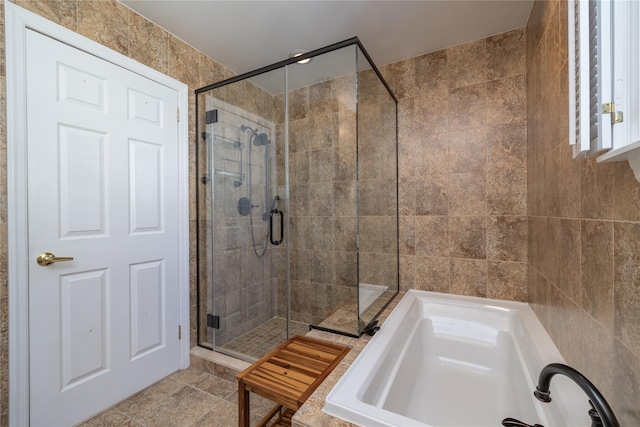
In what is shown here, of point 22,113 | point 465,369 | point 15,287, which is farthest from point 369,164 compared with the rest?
point 15,287

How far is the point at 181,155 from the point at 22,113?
0.85m

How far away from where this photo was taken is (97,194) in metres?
1.61

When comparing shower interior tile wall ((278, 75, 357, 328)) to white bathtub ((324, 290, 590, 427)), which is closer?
white bathtub ((324, 290, 590, 427))

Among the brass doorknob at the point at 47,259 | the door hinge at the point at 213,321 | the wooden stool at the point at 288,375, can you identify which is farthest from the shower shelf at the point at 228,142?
the wooden stool at the point at 288,375

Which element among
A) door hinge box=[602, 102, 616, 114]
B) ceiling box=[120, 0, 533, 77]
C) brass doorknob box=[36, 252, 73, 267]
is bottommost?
brass doorknob box=[36, 252, 73, 267]

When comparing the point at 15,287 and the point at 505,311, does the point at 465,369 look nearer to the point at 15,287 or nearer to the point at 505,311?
the point at 505,311

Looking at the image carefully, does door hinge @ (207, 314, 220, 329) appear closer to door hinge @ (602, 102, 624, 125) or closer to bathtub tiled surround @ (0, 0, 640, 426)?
bathtub tiled surround @ (0, 0, 640, 426)

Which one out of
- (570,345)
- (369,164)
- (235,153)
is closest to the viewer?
(570,345)

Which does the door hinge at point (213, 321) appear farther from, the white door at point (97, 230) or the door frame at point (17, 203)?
the door frame at point (17, 203)

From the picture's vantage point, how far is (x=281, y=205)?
2.30 metres

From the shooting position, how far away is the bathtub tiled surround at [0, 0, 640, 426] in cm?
83

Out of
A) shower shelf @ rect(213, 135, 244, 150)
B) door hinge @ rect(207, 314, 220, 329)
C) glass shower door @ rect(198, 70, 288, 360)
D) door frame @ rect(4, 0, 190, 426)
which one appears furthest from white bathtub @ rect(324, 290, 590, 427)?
shower shelf @ rect(213, 135, 244, 150)

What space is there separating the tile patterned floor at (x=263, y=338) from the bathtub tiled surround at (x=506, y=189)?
1.24ft

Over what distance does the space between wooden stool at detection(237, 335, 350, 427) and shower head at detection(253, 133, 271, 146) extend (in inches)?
62.8
